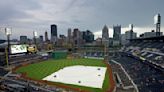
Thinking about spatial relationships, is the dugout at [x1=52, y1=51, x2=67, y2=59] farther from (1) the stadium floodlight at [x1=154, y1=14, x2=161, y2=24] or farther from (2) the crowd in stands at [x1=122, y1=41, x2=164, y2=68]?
(1) the stadium floodlight at [x1=154, y1=14, x2=161, y2=24]

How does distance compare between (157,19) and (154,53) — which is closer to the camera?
(154,53)

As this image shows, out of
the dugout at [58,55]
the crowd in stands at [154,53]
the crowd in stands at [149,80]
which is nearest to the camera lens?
the crowd in stands at [149,80]

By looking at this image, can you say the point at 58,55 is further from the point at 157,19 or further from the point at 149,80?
the point at 149,80

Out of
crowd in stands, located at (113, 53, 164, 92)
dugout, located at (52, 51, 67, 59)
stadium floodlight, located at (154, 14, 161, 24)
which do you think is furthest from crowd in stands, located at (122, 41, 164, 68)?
dugout, located at (52, 51, 67, 59)

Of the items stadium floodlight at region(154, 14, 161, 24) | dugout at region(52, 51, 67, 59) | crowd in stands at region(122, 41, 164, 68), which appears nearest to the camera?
crowd in stands at region(122, 41, 164, 68)

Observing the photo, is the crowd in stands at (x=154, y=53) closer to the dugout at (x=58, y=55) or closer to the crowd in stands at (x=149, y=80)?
the crowd in stands at (x=149, y=80)

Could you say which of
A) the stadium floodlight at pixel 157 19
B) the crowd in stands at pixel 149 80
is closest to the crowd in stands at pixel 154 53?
the crowd in stands at pixel 149 80

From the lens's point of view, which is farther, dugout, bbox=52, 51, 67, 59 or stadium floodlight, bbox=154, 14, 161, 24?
dugout, bbox=52, 51, 67, 59

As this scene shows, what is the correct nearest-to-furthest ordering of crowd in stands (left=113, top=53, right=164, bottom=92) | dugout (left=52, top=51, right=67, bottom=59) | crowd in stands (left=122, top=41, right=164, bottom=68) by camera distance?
1. crowd in stands (left=113, top=53, right=164, bottom=92)
2. crowd in stands (left=122, top=41, right=164, bottom=68)
3. dugout (left=52, top=51, right=67, bottom=59)

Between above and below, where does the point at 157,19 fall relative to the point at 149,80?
above

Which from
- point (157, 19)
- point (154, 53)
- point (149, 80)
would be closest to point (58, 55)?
point (157, 19)

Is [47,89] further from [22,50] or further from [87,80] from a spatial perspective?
[22,50]
